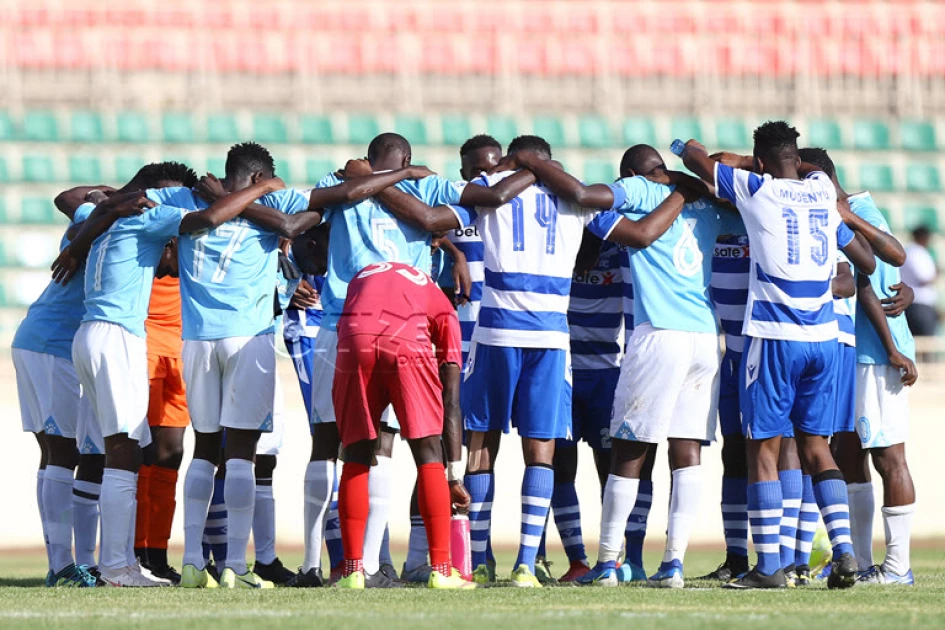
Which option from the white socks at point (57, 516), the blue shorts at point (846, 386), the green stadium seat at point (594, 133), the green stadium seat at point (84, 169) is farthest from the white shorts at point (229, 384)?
the green stadium seat at point (594, 133)

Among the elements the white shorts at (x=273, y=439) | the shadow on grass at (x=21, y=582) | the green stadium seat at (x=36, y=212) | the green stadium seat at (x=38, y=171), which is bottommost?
the shadow on grass at (x=21, y=582)

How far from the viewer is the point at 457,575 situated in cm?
767

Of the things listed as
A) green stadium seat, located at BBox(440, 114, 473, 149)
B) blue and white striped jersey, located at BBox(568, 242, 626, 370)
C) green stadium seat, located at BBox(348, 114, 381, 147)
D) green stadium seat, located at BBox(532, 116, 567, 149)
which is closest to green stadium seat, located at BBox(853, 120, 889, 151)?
green stadium seat, located at BBox(532, 116, 567, 149)

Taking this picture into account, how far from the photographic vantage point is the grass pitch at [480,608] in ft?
19.6

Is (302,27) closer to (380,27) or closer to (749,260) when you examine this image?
(380,27)

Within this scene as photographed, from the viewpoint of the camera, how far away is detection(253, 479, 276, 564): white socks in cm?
895

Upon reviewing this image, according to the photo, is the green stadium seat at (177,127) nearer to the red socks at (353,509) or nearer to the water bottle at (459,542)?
the water bottle at (459,542)

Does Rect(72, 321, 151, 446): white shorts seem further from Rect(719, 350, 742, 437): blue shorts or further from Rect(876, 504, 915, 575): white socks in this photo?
Answer: Rect(876, 504, 915, 575): white socks

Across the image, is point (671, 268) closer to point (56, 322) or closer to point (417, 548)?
point (417, 548)

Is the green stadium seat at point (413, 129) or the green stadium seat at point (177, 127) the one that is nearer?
the green stadium seat at point (177, 127)

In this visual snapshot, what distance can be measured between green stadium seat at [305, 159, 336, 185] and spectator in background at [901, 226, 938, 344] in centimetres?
779

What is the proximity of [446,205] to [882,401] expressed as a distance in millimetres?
3053

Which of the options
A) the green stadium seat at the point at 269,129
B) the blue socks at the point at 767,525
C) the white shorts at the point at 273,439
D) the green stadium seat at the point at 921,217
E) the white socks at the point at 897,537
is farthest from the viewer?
the green stadium seat at the point at 269,129

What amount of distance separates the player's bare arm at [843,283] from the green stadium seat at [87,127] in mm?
13985
